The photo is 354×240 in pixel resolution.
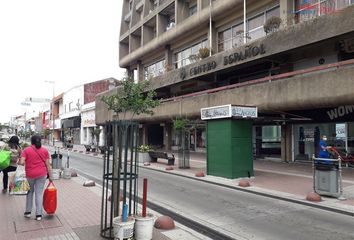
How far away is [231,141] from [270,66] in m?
11.2

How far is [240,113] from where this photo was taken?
49.7 ft

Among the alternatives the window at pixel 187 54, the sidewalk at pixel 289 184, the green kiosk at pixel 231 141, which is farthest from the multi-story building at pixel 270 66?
the sidewalk at pixel 289 184

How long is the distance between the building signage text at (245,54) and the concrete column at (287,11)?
238 centimetres

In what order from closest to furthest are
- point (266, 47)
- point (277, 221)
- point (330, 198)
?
Answer: point (277, 221), point (330, 198), point (266, 47)

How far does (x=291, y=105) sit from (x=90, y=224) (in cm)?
1358

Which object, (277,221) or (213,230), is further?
(277,221)

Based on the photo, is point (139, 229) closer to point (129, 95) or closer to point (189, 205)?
point (189, 205)

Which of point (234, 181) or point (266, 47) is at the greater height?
point (266, 47)

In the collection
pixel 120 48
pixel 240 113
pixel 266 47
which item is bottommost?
pixel 240 113

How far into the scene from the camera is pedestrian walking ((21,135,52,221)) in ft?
24.6

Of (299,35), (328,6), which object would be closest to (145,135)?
(299,35)

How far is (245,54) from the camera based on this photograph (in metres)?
22.3

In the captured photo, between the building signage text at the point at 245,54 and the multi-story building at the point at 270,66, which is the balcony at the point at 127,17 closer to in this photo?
the multi-story building at the point at 270,66

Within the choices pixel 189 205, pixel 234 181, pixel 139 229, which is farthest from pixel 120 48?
pixel 139 229
